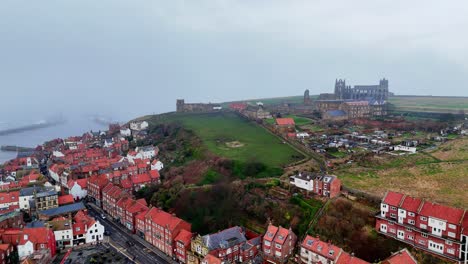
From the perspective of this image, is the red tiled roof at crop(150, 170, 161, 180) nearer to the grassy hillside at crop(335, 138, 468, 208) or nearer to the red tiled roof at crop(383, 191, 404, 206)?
the grassy hillside at crop(335, 138, 468, 208)

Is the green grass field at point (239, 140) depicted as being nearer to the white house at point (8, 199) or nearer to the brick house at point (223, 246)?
the brick house at point (223, 246)

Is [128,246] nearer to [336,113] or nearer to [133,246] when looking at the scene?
[133,246]

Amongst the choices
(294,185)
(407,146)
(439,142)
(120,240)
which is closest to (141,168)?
(120,240)

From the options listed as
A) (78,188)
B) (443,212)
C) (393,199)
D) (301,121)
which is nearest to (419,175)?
(393,199)

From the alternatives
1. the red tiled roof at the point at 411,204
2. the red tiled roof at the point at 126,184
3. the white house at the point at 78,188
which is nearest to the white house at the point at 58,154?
the white house at the point at 78,188

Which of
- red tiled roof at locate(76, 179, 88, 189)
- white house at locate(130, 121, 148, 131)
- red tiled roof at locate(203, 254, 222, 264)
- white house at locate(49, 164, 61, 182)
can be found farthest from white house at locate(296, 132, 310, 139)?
white house at locate(130, 121, 148, 131)

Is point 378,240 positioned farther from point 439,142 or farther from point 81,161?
point 81,161

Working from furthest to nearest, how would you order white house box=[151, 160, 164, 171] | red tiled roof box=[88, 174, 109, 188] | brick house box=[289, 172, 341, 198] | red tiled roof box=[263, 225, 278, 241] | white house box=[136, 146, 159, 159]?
1. white house box=[136, 146, 159, 159]
2. white house box=[151, 160, 164, 171]
3. red tiled roof box=[88, 174, 109, 188]
4. brick house box=[289, 172, 341, 198]
5. red tiled roof box=[263, 225, 278, 241]
